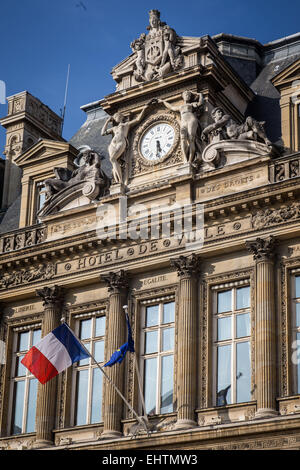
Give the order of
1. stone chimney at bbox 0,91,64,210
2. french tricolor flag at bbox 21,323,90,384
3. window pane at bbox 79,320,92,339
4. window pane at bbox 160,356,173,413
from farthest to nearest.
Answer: stone chimney at bbox 0,91,64,210, window pane at bbox 79,320,92,339, window pane at bbox 160,356,173,413, french tricolor flag at bbox 21,323,90,384

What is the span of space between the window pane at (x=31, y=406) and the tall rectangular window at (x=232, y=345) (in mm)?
5931

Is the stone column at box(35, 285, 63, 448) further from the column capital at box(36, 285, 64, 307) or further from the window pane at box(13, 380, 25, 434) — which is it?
the window pane at box(13, 380, 25, 434)

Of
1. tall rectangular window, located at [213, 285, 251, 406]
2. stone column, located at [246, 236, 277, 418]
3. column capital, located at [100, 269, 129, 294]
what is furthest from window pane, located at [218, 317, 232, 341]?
column capital, located at [100, 269, 129, 294]

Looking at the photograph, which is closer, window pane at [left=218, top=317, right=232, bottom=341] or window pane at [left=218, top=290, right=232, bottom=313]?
window pane at [left=218, top=317, right=232, bottom=341]

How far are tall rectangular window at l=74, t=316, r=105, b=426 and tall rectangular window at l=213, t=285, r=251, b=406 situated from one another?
3.59 metres

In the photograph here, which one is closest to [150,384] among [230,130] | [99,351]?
[99,351]

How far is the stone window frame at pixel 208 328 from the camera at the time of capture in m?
28.8

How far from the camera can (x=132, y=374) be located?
30.4 metres

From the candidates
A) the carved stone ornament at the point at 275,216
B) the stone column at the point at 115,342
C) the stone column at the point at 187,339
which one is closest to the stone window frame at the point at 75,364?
the stone column at the point at 115,342

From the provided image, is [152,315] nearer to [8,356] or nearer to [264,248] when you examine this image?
[264,248]

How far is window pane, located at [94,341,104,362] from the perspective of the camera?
3137 centimetres
